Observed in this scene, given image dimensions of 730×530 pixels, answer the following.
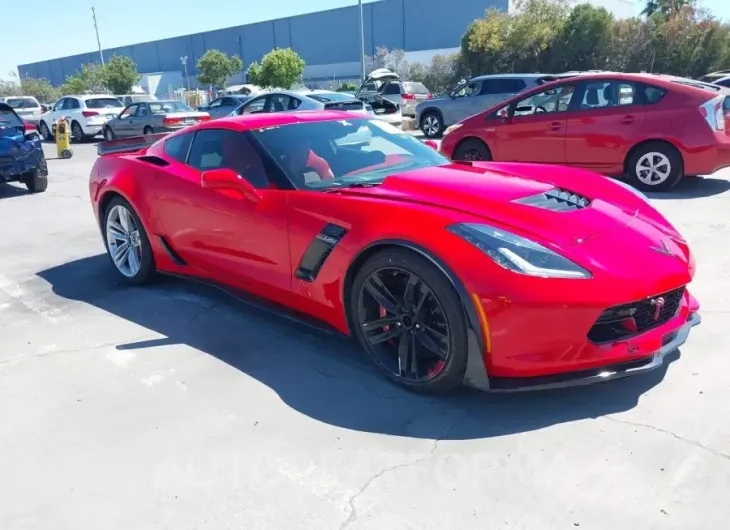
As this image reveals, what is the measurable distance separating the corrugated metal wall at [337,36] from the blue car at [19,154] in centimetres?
4927

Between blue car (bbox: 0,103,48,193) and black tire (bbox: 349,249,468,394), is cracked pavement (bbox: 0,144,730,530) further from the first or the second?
blue car (bbox: 0,103,48,193)

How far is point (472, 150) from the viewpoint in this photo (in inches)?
375

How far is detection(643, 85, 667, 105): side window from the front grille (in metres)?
5.74

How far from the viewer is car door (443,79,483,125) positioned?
16266 millimetres

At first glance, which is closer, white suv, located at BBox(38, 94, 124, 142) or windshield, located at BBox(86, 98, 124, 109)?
white suv, located at BBox(38, 94, 124, 142)

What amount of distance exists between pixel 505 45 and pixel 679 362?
3701 cm

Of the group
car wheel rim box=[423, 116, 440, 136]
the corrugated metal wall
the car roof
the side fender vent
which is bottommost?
car wheel rim box=[423, 116, 440, 136]

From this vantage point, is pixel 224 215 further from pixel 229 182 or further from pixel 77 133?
pixel 77 133

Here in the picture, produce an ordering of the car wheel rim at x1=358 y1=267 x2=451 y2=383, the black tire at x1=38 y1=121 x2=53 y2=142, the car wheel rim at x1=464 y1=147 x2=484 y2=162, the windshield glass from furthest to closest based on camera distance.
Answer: the black tire at x1=38 y1=121 x2=53 y2=142 → the windshield glass → the car wheel rim at x1=464 y1=147 x2=484 y2=162 → the car wheel rim at x1=358 y1=267 x2=451 y2=383

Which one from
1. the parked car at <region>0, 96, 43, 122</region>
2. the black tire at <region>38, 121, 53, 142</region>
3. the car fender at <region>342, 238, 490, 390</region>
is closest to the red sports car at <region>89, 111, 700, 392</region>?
the car fender at <region>342, 238, 490, 390</region>

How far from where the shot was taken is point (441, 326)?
121 inches

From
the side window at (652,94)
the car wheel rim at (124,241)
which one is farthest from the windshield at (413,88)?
the car wheel rim at (124,241)

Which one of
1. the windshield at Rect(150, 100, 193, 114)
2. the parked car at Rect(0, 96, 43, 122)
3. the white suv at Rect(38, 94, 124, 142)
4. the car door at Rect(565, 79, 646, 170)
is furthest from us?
the parked car at Rect(0, 96, 43, 122)

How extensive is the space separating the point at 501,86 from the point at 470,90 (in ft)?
3.33
